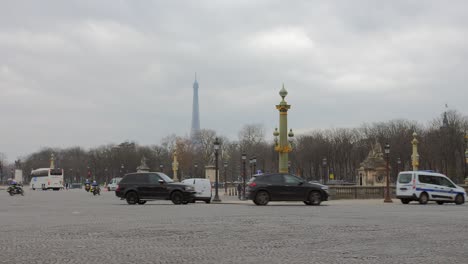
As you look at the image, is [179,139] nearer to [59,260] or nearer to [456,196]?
[456,196]

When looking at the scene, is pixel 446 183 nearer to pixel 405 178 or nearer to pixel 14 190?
pixel 405 178

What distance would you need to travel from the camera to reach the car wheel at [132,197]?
32.4 m

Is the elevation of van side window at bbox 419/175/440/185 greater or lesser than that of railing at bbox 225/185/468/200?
greater

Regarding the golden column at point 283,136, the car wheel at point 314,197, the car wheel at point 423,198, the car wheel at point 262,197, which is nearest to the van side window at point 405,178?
the car wheel at point 423,198

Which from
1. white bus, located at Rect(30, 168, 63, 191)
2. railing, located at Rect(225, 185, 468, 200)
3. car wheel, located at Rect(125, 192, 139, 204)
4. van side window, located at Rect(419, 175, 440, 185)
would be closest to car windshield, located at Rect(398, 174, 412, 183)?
van side window, located at Rect(419, 175, 440, 185)

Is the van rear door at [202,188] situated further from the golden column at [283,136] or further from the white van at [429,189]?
the white van at [429,189]

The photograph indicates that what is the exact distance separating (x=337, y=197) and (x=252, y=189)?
49.6 feet

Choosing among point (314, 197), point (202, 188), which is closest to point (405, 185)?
point (314, 197)

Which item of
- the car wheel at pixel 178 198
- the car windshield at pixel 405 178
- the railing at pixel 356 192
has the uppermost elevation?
the car windshield at pixel 405 178

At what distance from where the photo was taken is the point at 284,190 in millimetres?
29188

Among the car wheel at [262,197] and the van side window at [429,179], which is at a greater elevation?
the van side window at [429,179]

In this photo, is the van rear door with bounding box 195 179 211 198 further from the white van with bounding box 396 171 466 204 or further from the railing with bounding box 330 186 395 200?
the white van with bounding box 396 171 466 204

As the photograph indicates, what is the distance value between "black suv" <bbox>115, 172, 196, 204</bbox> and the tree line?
4108 cm

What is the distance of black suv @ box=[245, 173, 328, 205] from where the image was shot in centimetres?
2922
